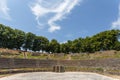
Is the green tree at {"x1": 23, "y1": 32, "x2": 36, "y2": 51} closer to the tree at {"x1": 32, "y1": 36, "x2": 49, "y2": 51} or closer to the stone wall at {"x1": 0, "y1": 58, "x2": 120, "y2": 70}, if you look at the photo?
the tree at {"x1": 32, "y1": 36, "x2": 49, "y2": 51}

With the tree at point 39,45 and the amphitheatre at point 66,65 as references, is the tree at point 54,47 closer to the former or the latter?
the tree at point 39,45

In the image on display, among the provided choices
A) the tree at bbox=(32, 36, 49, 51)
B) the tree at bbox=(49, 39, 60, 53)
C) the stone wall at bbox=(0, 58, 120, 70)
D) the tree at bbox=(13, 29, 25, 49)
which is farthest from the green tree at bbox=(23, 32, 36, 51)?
the stone wall at bbox=(0, 58, 120, 70)

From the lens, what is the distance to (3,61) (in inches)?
1574

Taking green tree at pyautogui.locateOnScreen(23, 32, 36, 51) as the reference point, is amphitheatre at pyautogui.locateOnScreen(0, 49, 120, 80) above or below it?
below

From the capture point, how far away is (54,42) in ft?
273

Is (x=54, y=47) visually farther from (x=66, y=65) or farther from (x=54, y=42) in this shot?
(x=66, y=65)

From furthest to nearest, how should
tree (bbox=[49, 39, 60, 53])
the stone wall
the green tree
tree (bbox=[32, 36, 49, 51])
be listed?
1. tree (bbox=[32, 36, 49, 51])
2. tree (bbox=[49, 39, 60, 53])
3. the green tree
4. the stone wall

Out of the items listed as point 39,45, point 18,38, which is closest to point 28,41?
point 18,38

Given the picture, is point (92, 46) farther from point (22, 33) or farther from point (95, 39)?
point (22, 33)

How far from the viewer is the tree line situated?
74125 millimetres

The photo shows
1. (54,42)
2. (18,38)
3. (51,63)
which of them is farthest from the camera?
(54,42)

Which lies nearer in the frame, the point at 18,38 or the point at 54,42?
the point at 18,38

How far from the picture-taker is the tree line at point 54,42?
7412 centimetres

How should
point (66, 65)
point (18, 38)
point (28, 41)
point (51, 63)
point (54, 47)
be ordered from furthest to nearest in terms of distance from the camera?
1. point (54, 47)
2. point (28, 41)
3. point (18, 38)
4. point (66, 65)
5. point (51, 63)
